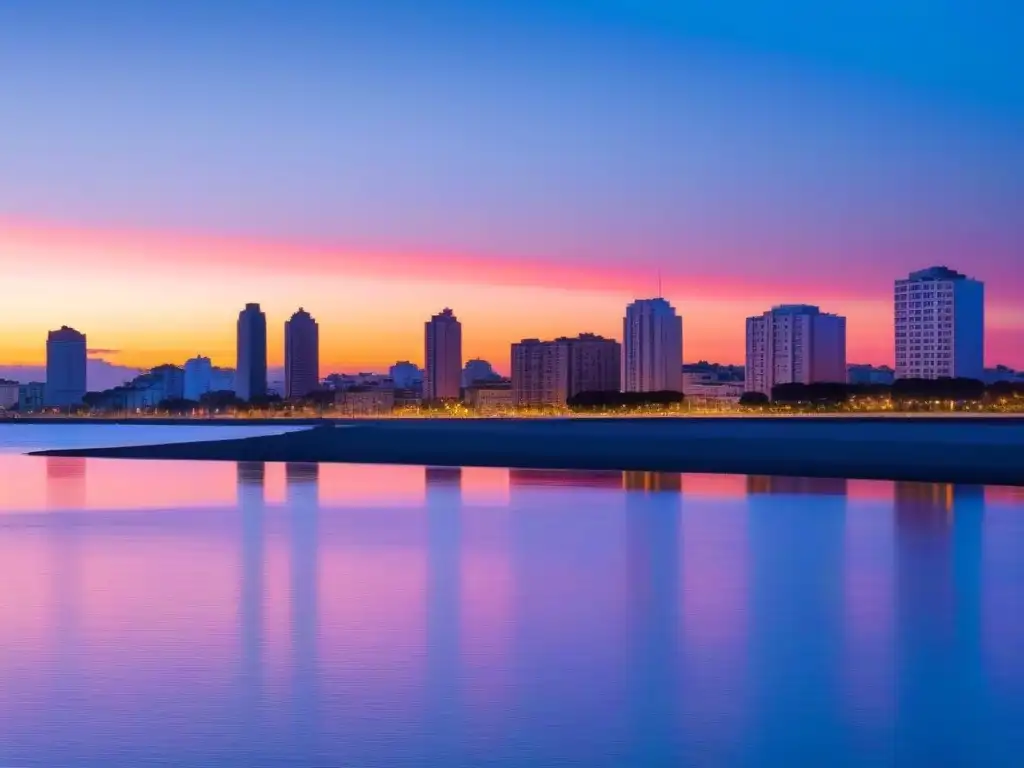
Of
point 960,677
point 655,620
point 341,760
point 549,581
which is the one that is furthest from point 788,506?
point 341,760

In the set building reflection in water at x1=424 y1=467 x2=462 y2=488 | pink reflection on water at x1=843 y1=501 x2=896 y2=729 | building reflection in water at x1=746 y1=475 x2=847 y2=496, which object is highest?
pink reflection on water at x1=843 y1=501 x2=896 y2=729

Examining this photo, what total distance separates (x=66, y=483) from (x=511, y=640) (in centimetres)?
3879

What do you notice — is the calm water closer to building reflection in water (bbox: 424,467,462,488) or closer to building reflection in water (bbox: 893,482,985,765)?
building reflection in water (bbox: 893,482,985,765)

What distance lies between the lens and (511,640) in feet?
52.6

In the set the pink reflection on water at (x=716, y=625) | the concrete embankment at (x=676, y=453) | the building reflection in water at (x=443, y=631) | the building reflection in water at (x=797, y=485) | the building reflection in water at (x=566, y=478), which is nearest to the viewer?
the building reflection in water at (x=443, y=631)

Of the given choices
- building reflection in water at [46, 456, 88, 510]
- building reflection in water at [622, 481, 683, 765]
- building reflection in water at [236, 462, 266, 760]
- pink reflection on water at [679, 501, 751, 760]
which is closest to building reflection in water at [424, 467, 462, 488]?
building reflection in water at [236, 462, 266, 760]

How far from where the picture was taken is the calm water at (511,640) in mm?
10992

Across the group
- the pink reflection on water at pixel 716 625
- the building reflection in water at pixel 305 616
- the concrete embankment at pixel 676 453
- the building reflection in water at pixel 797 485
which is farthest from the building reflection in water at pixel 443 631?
the concrete embankment at pixel 676 453

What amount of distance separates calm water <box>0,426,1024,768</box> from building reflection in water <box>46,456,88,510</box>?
218 inches

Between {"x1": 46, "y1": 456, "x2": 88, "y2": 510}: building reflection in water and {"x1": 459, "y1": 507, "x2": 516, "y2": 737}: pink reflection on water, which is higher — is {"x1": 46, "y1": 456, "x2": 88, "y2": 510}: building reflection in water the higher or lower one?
the lower one

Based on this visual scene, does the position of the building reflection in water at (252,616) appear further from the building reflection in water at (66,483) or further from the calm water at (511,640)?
the building reflection in water at (66,483)

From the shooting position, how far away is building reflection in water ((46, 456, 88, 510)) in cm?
4038

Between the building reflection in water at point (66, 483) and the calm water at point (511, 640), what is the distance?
218 inches

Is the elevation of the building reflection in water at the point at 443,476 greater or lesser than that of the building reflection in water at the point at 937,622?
lesser
